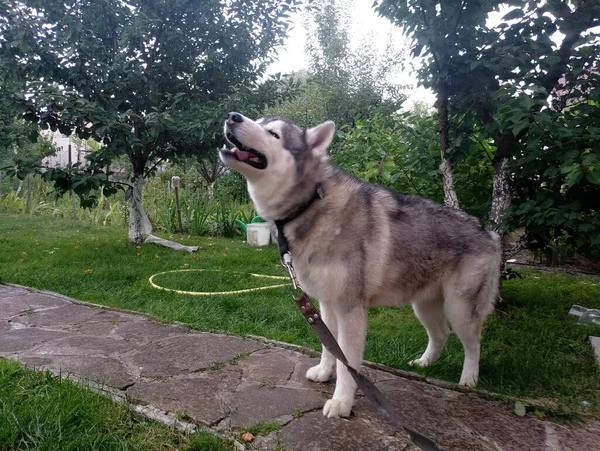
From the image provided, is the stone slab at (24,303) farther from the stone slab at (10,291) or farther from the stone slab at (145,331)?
the stone slab at (145,331)

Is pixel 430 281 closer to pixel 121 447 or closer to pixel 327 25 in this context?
pixel 121 447

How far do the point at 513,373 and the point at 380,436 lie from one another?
1417 mm

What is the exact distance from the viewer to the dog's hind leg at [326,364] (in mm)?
2941

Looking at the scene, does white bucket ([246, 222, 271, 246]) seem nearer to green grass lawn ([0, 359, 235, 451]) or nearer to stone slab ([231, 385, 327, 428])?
stone slab ([231, 385, 327, 428])

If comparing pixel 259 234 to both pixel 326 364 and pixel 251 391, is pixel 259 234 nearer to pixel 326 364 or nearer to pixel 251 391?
pixel 326 364

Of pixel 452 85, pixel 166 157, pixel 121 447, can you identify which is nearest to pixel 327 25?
pixel 166 157

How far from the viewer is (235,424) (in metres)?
2.31

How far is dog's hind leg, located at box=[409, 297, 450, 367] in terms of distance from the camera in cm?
330

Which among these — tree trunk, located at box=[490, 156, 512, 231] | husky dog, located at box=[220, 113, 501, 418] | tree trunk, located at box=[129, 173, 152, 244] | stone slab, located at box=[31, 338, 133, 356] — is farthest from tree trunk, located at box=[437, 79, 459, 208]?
tree trunk, located at box=[129, 173, 152, 244]

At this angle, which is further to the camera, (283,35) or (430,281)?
(283,35)

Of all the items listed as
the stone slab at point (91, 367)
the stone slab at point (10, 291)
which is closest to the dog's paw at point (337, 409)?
the stone slab at point (91, 367)

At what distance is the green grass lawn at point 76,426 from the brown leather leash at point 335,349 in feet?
2.19

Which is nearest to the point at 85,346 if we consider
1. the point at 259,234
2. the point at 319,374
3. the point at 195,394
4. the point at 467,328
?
the point at 195,394

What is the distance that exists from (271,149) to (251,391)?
58.3 inches
